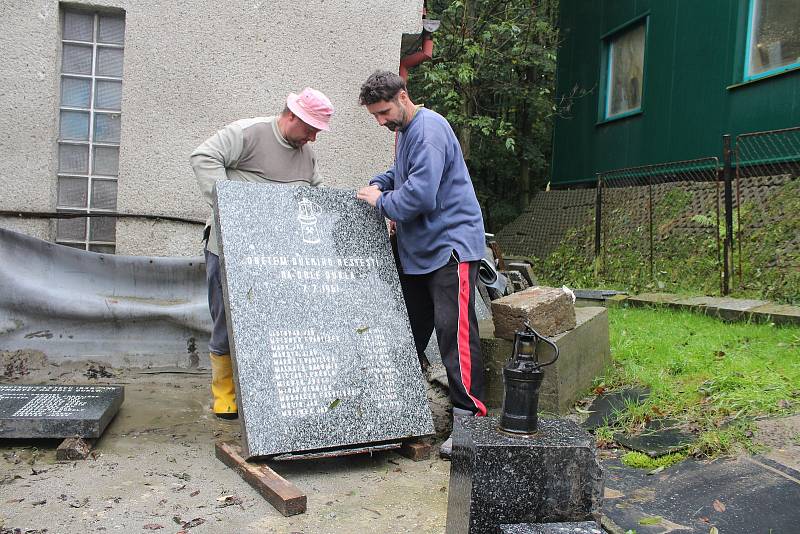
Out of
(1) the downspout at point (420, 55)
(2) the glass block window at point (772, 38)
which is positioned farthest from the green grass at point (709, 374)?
(2) the glass block window at point (772, 38)

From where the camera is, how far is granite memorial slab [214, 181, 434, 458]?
3203 mm

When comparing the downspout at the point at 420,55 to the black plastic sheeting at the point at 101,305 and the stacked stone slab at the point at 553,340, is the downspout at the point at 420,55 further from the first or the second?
the stacked stone slab at the point at 553,340

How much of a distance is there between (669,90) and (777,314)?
5.47m

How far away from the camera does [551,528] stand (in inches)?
81.4

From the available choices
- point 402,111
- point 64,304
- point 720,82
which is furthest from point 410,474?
point 720,82

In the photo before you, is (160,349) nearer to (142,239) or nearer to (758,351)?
(142,239)

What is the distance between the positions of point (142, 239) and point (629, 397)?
379cm

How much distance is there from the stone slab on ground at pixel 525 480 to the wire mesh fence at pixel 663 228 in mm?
5366

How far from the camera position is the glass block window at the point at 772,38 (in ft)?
25.1

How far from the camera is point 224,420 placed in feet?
13.3

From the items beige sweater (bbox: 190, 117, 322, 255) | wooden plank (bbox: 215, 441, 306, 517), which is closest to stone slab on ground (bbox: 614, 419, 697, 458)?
wooden plank (bbox: 215, 441, 306, 517)

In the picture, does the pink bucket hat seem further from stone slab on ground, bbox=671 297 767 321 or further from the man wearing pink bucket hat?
stone slab on ground, bbox=671 297 767 321

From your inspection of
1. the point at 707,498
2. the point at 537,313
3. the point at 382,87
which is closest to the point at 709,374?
the point at 537,313

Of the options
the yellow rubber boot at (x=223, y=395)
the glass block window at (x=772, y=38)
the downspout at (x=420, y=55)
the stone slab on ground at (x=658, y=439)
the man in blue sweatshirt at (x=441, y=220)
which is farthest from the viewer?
the glass block window at (x=772, y=38)
